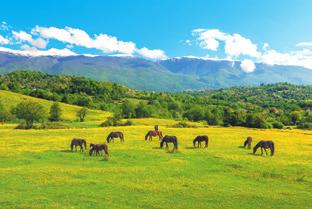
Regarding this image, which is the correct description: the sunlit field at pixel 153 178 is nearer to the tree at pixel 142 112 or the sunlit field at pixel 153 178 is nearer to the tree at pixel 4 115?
the tree at pixel 4 115

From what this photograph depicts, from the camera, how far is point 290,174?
1113 inches

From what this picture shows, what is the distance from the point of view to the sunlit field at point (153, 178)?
2131cm

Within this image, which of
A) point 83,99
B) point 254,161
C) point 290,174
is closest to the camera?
point 290,174

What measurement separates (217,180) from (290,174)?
23.7ft

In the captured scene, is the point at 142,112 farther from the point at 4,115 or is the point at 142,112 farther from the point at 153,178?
the point at 153,178

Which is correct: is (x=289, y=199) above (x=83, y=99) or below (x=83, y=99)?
below

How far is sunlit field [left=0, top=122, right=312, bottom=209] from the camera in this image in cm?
2131

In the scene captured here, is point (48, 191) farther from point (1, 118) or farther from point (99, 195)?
point (1, 118)

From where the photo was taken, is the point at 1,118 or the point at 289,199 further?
the point at 1,118

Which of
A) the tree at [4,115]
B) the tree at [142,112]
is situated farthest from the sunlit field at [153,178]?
the tree at [142,112]

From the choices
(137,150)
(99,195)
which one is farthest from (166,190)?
(137,150)

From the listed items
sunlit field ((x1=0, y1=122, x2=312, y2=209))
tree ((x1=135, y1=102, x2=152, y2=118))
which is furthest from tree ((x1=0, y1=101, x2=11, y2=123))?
sunlit field ((x1=0, y1=122, x2=312, y2=209))

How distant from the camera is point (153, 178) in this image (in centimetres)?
2631

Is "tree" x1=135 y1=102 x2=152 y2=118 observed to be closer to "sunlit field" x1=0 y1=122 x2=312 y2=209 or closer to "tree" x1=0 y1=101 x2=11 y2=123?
"tree" x1=0 y1=101 x2=11 y2=123
